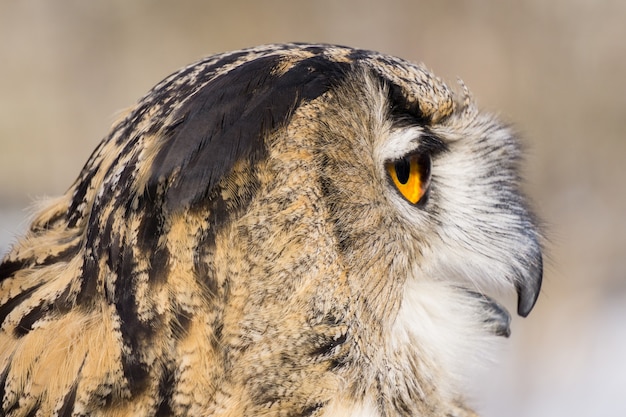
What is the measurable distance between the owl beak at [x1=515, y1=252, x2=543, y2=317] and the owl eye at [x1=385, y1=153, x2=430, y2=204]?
14.5 inches

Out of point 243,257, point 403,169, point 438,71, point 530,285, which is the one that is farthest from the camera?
point 438,71

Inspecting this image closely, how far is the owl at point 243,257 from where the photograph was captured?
0.91 metres

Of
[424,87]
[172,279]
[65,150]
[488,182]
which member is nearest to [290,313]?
[172,279]

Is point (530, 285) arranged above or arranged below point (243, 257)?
below

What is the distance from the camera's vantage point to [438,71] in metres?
4.51

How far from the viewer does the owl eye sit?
1.12m

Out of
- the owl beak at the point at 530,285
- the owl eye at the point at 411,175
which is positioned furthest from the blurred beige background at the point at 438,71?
the owl eye at the point at 411,175

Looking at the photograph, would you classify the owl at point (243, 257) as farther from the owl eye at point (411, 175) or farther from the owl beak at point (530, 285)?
the owl beak at point (530, 285)

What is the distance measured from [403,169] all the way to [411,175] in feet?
0.12

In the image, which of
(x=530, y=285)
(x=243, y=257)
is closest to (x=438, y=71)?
(x=530, y=285)

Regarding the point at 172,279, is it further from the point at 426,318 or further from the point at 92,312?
the point at 426,318

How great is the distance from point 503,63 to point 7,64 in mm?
3272

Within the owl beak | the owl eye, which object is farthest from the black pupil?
the owl beak

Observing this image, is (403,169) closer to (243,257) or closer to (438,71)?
(243,257)
